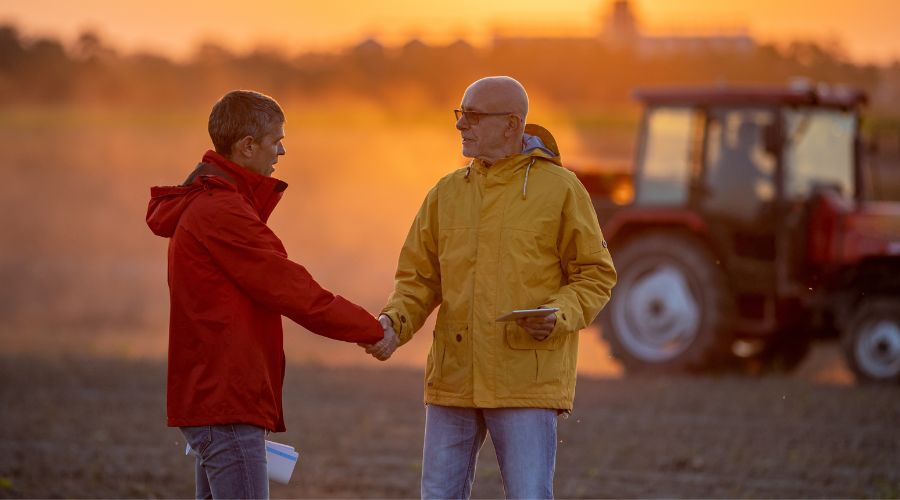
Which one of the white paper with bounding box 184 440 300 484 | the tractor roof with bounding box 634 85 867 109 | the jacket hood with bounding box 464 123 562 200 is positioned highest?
the tractor roof with bounding box 634 85 867 109

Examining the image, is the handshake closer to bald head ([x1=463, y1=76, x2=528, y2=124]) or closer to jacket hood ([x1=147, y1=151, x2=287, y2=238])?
jacket hood ([x1=147, y1=151, x2=287, y2=238])

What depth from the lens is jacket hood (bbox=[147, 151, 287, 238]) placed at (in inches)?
168

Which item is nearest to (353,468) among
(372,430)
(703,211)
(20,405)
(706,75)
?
(372,430)

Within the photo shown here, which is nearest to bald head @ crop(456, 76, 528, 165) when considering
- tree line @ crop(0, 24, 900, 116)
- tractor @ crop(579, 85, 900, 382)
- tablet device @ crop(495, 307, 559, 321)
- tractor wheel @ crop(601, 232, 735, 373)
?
tablet device @ crop(495, 307, 559, 321)

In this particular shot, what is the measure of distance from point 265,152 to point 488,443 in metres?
4.71

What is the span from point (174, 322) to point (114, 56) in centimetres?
3741

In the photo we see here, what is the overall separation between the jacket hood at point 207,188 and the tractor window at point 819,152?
735 cm

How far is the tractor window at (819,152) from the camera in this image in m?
11.1

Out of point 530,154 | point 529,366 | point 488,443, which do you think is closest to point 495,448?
point 529,366

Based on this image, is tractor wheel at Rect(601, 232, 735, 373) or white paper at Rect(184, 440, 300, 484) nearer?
white paper at Rect(184, 440, 300, 484)

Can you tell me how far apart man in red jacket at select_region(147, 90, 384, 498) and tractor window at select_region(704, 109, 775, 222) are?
7319 millimetres

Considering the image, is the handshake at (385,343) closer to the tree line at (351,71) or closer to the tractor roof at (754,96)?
the tractor roof at (754,96)

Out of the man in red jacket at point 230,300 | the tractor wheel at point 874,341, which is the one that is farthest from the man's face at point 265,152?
the tractor wheel at point 874,341

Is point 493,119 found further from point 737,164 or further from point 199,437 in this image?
point 737,164
